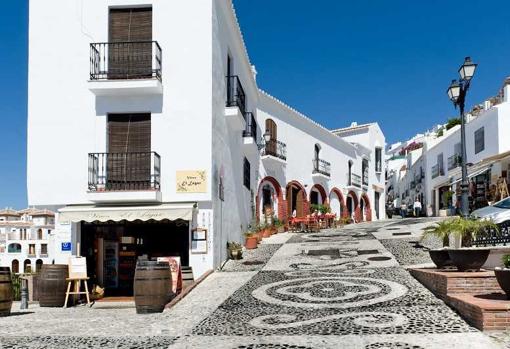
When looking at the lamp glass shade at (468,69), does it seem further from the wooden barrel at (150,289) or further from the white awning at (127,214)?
the wooden barrel at (150,289)

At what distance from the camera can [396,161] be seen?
3147 inches

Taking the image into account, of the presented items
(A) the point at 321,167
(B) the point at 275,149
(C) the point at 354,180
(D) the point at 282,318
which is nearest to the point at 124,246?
(D) the point at 282,318

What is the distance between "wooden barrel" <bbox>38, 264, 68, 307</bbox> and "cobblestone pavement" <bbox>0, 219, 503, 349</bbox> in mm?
341

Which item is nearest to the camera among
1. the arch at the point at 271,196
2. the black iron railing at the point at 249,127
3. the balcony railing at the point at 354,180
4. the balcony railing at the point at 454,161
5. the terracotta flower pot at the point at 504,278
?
the terracotta flower pot at the point at 504,278

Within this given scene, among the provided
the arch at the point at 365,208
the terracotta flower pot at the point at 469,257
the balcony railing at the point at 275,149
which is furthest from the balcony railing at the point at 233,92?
the arch at the point at 365,208

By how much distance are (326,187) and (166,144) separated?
19.1m

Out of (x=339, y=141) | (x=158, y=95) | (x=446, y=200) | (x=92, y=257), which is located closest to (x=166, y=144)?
(x=158, y=95)

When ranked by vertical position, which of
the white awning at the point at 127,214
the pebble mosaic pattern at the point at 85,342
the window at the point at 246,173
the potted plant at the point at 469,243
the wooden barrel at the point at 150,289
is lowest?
the pebble mosaic pattern at the point at 85,342

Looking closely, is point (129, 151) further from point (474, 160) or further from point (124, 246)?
point (474, 160)

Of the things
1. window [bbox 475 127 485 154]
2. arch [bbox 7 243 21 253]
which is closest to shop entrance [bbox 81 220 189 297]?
window [bbox 475 127 485 154]

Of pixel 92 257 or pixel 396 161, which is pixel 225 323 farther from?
pixel 396 161

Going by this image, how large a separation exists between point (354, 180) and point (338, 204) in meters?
3.07

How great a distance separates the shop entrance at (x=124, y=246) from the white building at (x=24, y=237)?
191ft

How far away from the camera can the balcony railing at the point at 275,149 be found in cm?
2623
